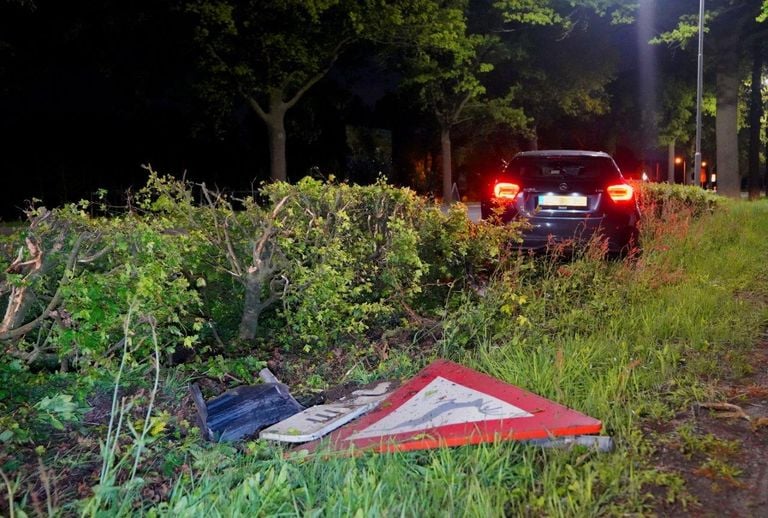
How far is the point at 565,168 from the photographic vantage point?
8.36 m

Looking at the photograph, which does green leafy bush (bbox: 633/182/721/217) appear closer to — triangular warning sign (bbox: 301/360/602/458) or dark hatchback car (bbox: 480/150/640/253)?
dark hatchback car (bbox: 480/150/640/253)

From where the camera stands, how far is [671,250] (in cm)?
804

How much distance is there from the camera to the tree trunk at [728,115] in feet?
77.2

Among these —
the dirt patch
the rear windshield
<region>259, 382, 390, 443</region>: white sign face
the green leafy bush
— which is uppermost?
the rear windshield

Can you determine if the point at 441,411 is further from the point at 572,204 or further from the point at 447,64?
the point at 447,64

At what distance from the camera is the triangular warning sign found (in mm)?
3129

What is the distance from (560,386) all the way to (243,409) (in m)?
1.83

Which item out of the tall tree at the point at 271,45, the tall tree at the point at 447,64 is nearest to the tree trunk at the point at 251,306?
the tall tree at the point at 271,45

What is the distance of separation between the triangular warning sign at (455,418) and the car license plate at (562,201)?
448 centimetres

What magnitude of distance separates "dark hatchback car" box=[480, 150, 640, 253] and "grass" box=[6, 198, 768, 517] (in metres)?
0.67

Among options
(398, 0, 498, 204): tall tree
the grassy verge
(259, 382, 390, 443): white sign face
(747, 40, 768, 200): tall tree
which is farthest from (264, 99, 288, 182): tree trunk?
(747, 40, 768, 200): tall tree

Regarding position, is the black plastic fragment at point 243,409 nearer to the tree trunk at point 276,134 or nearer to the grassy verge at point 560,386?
the grassy verge at point 560,386

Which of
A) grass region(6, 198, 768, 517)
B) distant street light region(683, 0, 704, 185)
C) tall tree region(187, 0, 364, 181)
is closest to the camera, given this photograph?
grass region(6, 198, 768, 517)

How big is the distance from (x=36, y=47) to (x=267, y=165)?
35.4 feet
